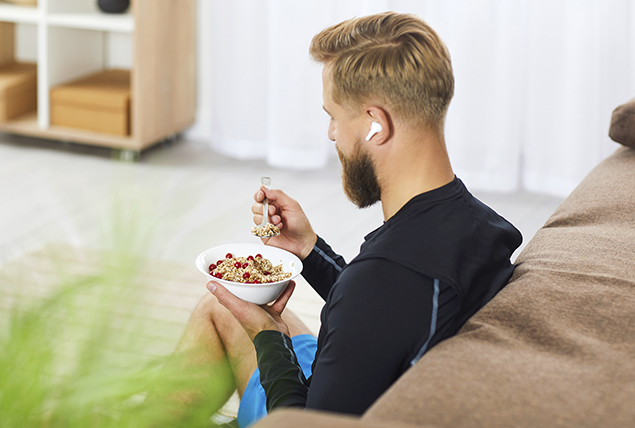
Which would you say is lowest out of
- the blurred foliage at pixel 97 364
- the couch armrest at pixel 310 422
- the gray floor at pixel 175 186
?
the gray floor at pixel 175 186

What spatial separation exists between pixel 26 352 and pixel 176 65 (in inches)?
132

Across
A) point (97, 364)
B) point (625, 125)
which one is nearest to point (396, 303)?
point (97, 364)

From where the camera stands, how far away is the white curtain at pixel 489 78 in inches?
117

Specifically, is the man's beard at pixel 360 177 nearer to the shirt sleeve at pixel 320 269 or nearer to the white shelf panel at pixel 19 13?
the shirt sleeve at pixel 320 269

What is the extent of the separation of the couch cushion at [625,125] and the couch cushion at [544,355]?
646mm

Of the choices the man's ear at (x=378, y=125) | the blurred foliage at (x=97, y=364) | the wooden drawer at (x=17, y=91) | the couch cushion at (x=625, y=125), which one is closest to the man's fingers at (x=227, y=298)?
the man's ear at (x=378, y=125)

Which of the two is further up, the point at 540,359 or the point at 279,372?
the point at 540,359

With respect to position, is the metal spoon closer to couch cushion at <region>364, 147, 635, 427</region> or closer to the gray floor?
couch cushion at <region>364, 147, 635, 427</region>

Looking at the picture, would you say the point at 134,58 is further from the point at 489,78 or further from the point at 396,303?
the point at 396,303

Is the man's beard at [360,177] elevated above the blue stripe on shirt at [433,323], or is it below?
above

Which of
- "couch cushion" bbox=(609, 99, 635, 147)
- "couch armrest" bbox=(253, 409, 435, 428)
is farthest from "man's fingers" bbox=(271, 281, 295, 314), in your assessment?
"couch cushion" bbox=(609, 99, 635, 147)

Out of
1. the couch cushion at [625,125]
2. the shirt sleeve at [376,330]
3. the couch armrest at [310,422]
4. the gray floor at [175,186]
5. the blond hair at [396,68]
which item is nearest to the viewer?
the couch armrest at [310,422]

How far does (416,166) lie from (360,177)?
0.33 ft

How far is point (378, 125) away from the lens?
1016 mm
